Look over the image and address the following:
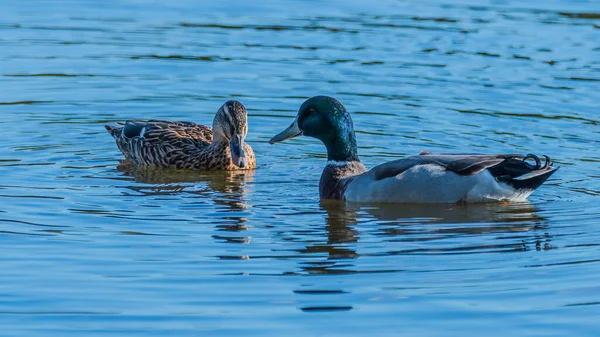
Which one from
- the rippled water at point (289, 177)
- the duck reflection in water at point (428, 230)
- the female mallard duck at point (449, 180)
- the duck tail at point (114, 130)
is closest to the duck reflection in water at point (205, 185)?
the rippled water at point (289, 177)

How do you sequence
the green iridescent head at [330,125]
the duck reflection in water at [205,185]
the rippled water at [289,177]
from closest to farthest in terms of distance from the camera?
the rippled water at [289,177], the duck reflection in water at [205,185], the green iridescent head at [330,125]

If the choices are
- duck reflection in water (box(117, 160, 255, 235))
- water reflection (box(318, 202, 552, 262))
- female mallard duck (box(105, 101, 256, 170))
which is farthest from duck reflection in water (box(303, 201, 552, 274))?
female mallard duck (box(105, 101, 256, 170))

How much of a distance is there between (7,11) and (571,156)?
38.3 ft

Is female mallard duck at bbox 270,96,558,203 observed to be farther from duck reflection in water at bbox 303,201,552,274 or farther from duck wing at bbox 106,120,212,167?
duck wing at bbox 106,120,212,167

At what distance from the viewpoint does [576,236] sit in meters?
11.4

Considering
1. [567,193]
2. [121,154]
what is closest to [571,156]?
[567,193]

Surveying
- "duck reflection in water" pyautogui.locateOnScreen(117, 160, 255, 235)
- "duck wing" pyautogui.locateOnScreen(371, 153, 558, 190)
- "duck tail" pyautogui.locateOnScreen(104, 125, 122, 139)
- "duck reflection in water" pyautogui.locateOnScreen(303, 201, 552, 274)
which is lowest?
"duck reflection in water" pyautogui.locateOnScreen(117, 160, 255, 235)

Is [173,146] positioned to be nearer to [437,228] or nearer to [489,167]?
[489,167]

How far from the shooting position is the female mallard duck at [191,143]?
581 inches

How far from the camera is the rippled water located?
30.0 feet

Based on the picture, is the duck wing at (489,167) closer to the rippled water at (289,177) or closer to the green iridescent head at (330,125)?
the rippled water at (289,177)

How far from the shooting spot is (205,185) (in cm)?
1412

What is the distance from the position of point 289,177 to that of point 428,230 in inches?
114

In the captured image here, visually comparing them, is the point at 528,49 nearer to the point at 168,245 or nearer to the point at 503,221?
→ the point at 503,221
